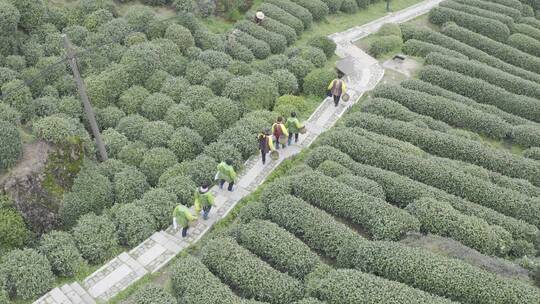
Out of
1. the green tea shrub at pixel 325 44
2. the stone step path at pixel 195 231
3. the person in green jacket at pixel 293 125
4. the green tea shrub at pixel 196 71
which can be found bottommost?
the stone step path at pixel 195 231

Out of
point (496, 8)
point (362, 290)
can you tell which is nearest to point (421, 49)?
point (496, 8)

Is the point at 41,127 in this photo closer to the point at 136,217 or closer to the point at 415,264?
the point at 136,217

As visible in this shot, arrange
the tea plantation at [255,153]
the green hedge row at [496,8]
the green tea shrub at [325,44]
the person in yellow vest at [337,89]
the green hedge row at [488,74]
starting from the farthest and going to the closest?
the green hedge row at [496,8]
the green tea shrub at [325,44]
the green hedge row at [488,74]
the person in yellow vest at [337,89]
the tea plantation at [255,153]

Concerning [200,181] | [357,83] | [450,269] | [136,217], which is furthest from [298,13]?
[450,269]

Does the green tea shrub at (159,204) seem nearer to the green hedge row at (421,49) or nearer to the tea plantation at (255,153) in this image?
the tea plantation at (255,153)

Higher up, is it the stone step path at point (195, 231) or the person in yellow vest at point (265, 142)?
the person in yellow vest at point (265, 142)

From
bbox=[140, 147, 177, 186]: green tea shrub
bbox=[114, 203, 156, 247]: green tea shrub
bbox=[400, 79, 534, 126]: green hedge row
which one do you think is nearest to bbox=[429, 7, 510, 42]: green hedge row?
bbox=[400, 79, 534, 126]: green hedge row

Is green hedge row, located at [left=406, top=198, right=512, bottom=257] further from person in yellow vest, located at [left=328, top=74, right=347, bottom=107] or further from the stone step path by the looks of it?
person in yellow vest, located at [left=328, top=74, right=347, bottom=107]

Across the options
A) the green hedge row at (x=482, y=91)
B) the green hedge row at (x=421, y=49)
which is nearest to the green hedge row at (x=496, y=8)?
the green hedge row at (x=421, y=49)
